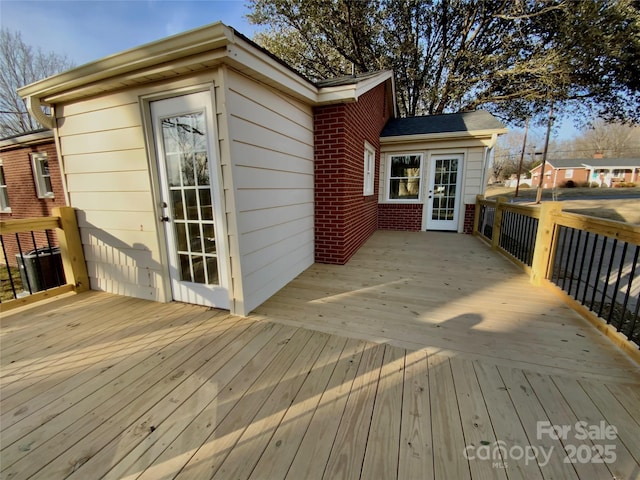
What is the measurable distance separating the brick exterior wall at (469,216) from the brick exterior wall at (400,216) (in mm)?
1039

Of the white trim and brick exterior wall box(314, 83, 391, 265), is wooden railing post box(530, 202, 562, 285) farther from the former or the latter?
the white trim

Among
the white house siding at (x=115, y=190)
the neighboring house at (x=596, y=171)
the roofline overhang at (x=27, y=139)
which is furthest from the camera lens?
the neighboring house at (x=596, y=171)

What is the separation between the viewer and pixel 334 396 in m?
1.64

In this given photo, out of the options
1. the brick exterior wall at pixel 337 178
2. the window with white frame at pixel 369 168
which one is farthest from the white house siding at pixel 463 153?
the brick exterior wall at pixel 337 178

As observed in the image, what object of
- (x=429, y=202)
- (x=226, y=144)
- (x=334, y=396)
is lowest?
(x=334, y=396)

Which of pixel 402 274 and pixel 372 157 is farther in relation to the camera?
pixel 372 157

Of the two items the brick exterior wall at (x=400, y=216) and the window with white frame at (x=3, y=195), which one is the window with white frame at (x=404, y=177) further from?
the window with white frame at (x=3, y=195)

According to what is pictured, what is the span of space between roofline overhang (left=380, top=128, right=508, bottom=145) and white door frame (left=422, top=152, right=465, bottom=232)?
0.44m

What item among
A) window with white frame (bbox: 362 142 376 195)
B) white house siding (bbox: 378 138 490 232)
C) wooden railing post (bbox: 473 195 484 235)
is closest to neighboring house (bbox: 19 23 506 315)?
window with white frame (bbox: 362 142 376 195)

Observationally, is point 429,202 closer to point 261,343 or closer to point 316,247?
point 316,247

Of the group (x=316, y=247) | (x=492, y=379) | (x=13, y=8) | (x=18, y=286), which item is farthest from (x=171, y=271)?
(x=13, y=8)

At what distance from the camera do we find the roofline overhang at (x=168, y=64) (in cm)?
208

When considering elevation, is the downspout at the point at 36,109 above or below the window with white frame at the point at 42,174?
above

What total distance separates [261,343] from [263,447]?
3.03 feet
